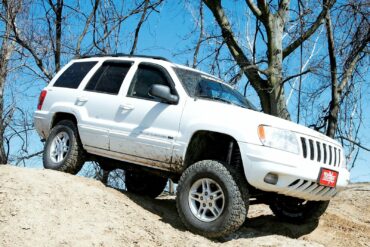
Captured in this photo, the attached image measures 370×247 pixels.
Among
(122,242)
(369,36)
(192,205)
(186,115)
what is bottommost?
(122,242)

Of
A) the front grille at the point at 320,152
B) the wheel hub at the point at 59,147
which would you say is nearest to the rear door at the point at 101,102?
the wheel hub at the point at 59,147

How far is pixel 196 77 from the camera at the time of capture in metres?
6.84

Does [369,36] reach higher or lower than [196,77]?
higher

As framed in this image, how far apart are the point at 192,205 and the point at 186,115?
1067 millimetres

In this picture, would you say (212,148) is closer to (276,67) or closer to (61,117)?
(61,117)

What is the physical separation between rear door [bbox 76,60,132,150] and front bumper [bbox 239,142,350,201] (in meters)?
2.16

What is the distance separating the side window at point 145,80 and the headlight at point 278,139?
1654mm

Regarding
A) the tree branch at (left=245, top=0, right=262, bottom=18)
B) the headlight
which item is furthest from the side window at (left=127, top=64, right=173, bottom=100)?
the tree branch at (left=245, top=0, right=262, bottom=18)

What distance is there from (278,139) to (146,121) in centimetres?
178

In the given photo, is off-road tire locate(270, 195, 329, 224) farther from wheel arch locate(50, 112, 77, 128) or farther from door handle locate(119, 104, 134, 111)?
wheel arch locate(50, 112, 77, 128)

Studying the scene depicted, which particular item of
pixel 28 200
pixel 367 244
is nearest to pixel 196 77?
pixel 28 200

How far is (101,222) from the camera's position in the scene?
5.59m

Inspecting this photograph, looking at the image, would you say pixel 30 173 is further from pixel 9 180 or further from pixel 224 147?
pixel 224 147

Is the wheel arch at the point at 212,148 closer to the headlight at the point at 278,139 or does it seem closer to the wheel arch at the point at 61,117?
the headlight at the point at 278,139
